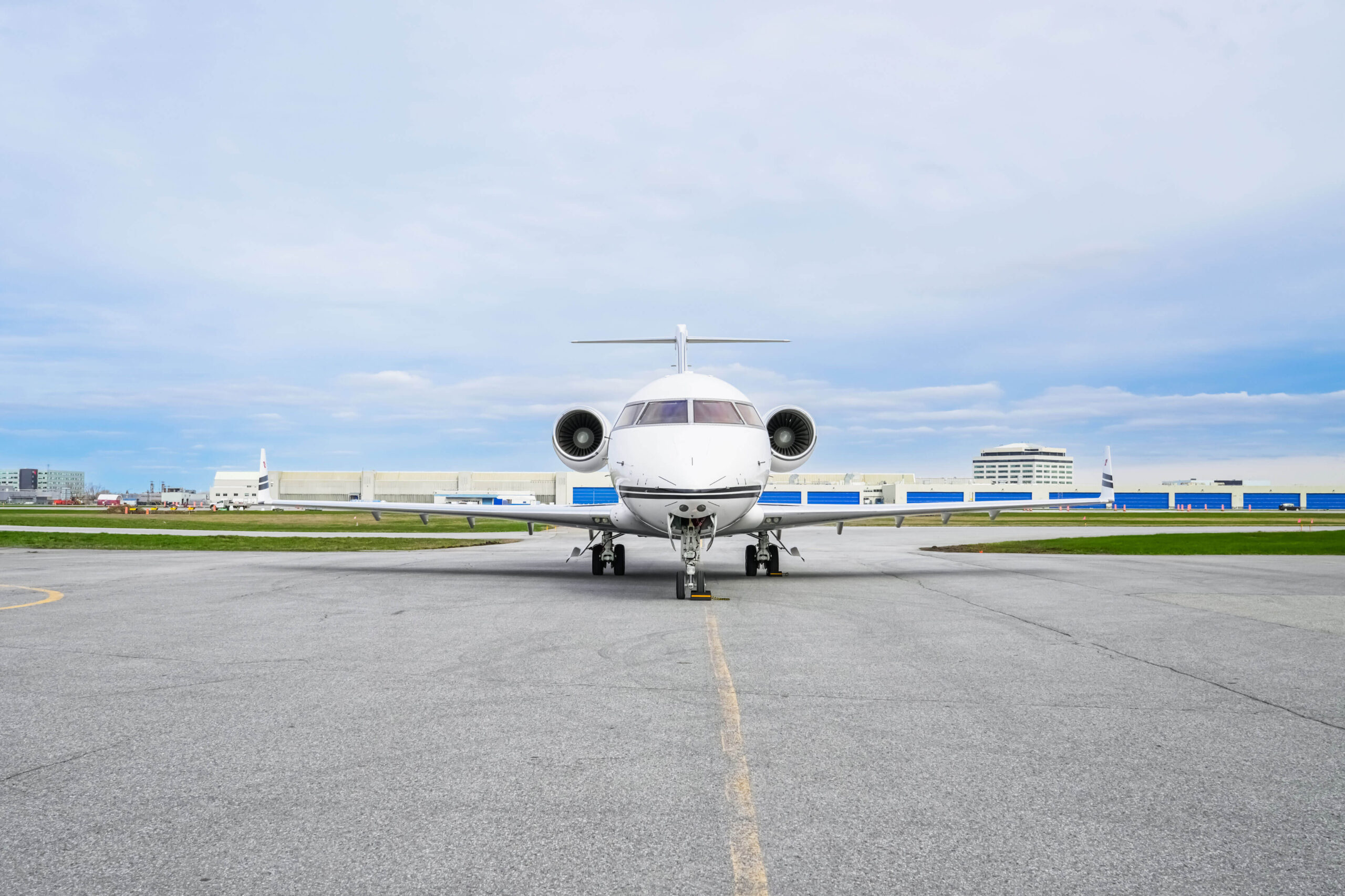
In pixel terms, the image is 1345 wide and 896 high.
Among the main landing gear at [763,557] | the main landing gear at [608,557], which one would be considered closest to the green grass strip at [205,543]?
the main landing gear at [608,557]

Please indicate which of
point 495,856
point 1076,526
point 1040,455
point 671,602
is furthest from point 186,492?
point 1040,455

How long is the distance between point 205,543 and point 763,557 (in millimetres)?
21837

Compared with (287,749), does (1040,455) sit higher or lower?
higher

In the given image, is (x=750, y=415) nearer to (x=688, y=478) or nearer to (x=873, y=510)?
(x=688, y=478)

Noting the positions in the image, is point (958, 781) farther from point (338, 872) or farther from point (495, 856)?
point (338, 872)

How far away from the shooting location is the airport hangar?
95.8m

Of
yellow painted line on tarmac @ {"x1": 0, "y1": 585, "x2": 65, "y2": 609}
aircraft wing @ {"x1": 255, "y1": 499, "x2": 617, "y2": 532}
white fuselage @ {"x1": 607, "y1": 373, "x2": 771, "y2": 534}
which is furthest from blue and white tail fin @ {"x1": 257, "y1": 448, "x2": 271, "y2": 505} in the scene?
white fuselage @ {"x1": 607, "y1": 373, "x2": 771, "y2": 534}

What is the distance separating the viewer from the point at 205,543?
1187 inches

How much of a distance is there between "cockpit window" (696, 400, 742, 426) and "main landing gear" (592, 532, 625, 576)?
16.3ft

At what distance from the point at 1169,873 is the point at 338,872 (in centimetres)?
312

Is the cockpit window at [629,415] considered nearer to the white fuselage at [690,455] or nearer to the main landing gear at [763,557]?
the white fuselage at [690,455]

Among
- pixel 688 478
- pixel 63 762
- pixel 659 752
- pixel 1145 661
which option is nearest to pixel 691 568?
pixel 688 478

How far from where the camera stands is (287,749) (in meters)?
4.95

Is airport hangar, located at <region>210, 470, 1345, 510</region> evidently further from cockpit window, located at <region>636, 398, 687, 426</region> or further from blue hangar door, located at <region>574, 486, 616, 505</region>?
cockpit window, located at <region>636, 398, 687, 426</region>
